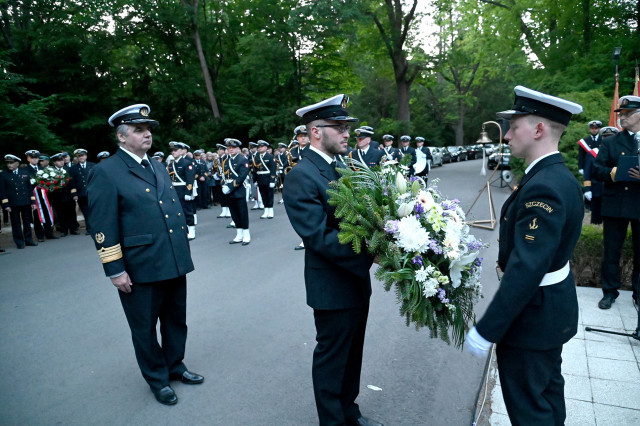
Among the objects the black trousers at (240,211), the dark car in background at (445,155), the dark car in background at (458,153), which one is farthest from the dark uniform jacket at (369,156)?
the dark car in background at (458,153)

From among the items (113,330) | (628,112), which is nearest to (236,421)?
(113,330)

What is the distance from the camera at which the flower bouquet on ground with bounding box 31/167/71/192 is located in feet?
38.5

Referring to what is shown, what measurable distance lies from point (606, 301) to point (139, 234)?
5240 mm

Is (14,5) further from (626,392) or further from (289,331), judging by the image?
(626,392)

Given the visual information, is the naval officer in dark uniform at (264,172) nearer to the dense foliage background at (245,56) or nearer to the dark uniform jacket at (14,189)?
the dark uniform jacket at (14,189)

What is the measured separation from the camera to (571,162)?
40.0 ft

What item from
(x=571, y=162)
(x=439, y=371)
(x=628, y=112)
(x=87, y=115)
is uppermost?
(x=87, y=115)

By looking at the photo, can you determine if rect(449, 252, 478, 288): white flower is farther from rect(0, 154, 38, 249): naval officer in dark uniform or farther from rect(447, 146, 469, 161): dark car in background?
rect(447, 146, 469, 161): dark car in background

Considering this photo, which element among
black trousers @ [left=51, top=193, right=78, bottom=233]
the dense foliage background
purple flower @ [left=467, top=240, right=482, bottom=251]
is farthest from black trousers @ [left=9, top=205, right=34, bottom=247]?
purple flower @ [left=467, top=240, right=482, bottom=251]

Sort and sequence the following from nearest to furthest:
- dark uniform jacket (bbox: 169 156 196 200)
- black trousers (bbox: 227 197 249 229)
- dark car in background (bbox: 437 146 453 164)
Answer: black trousers (bbox: 227 197 249 229) < dark uniform jacket (bbox: 169 156 196 200) < dark car in background (bbox: 437 146 453 164)

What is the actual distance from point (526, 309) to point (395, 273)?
709 mm

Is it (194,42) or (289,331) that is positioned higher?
(194,42)

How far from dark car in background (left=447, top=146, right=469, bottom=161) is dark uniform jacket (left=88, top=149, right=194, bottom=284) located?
38142 mm

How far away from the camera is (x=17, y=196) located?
35.9 ft
